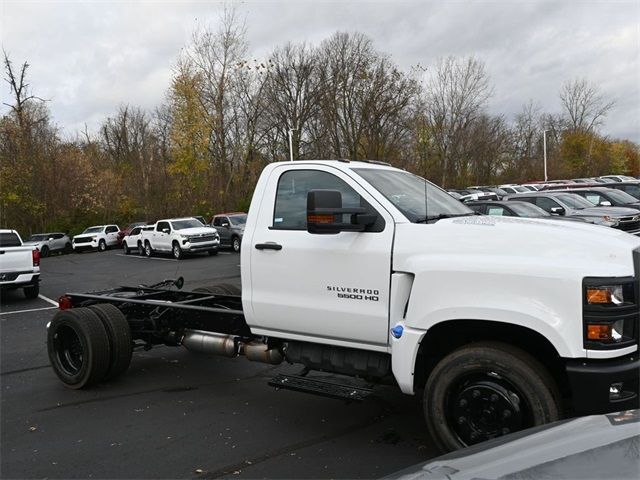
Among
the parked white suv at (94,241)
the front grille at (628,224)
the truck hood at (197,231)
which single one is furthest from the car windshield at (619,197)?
the parked white suv at (94,241)

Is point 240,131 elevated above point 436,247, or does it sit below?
above

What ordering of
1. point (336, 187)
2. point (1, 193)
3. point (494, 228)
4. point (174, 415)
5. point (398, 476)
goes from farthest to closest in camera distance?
point (1, 193) < point (174, 415) < point (336, 187) < point (494, 228) < point (398, 476)

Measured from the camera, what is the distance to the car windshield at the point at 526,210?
14742mm

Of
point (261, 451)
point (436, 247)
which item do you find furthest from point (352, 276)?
point (261, 451)

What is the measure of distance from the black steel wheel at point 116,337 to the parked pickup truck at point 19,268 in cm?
854

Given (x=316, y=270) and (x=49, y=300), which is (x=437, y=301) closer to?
(x=316, y=270)

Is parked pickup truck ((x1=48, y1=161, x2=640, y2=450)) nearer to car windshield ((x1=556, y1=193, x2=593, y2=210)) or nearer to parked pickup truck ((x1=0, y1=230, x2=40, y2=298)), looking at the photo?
parked pickup truck ((x1=0, y1=230, x2=40, y2=298))

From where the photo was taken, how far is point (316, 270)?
171 inches

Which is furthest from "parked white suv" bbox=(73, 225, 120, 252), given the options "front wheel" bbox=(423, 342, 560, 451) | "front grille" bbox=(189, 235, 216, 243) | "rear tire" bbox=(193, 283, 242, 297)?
"front wheel" bbox=(423, 342, 560, 451)

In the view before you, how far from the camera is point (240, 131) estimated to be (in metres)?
47.9

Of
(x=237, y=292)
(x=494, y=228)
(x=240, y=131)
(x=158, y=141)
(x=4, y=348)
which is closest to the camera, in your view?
(x=494, y=228)

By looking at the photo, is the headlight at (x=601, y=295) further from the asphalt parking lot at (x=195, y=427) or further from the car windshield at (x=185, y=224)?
the car windshield at (x=185, y=224)

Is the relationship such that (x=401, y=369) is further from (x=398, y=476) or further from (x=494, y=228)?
(x=398, y=476)

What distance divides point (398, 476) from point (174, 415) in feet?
11.6
